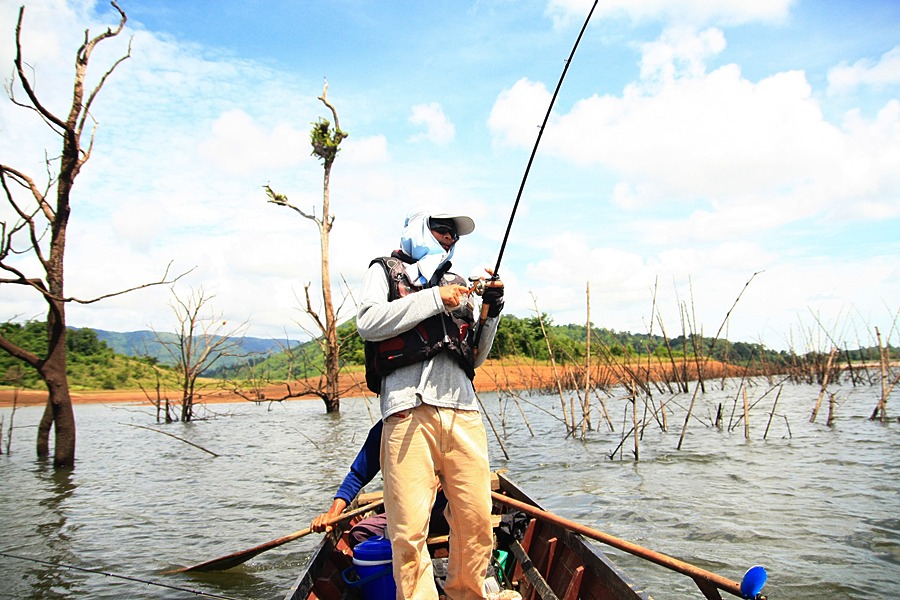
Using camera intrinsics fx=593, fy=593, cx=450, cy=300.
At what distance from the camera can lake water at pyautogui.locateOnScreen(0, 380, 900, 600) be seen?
16.6 ft

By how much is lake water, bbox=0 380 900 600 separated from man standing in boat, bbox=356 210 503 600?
194cm

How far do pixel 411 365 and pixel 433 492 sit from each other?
1.88ft

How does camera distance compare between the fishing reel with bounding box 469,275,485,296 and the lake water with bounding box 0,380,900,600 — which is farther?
the lake water with bounding box 0,380,900,600

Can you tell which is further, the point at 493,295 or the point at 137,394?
the point at 137,394

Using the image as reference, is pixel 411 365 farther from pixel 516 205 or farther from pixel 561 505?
pixel 561 505

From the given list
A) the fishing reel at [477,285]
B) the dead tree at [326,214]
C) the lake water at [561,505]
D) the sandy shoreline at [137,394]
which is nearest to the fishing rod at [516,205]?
the fishing reel at [477,285]

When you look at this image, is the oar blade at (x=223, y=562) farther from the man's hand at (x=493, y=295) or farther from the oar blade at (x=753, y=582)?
the oar blade at (x=753, y=582)

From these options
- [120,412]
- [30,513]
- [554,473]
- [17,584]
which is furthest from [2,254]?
[120,412]

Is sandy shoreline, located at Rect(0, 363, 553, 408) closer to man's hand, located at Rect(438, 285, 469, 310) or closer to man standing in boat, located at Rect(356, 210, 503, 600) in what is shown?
man standing in boat, located at Rect(356, 210, 503, 600)

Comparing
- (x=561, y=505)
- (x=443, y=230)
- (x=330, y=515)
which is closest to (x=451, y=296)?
(x=443, y=230)

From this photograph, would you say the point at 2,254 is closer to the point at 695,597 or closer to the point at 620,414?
the point at 695,597

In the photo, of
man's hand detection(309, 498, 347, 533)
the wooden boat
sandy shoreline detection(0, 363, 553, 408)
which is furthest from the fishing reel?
sandy shoreline detection(0, 363, 553, 408)

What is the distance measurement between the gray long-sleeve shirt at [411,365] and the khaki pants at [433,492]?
2.2 inches

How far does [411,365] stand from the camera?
2.69 metres
